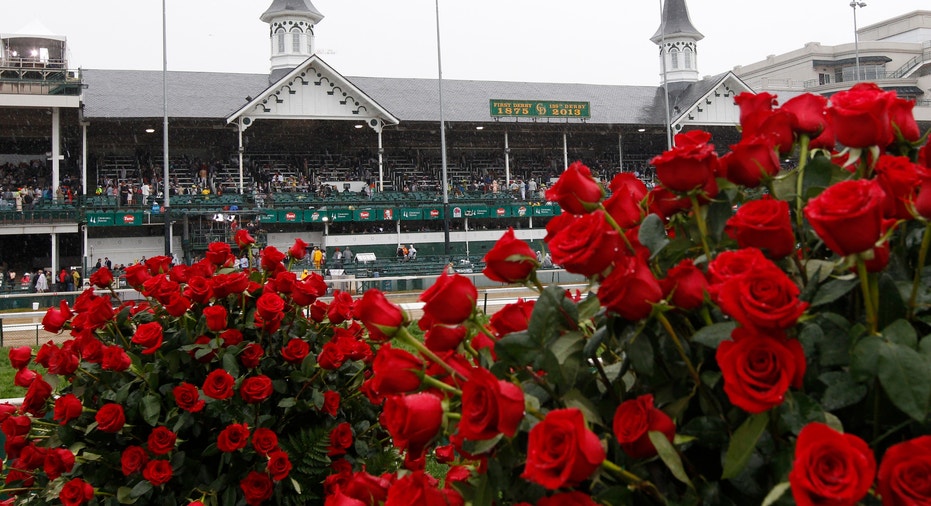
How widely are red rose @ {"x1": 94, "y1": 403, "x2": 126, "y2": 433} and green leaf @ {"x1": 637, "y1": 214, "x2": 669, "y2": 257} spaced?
264 cm

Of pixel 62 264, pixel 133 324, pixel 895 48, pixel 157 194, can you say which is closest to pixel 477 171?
pixel 157 194

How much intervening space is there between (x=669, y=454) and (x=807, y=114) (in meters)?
0.99

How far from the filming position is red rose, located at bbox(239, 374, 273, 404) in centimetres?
348

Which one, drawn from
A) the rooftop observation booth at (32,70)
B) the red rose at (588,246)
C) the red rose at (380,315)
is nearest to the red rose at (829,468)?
the red rose at (588,246)

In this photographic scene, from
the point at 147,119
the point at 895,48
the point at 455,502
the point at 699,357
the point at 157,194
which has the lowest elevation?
the point at 455,502

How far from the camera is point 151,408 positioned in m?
3.45

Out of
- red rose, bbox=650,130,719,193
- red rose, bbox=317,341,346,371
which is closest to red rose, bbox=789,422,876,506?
red rose, bbox=650,130,719,193

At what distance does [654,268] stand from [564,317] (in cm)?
24

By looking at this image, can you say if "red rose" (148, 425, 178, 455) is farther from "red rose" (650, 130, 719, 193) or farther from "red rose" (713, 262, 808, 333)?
"red rose" (713, 262, 808, 333)

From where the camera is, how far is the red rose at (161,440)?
3.36m

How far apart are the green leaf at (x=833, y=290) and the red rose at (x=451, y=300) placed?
2.23ft

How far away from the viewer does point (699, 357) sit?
152cm

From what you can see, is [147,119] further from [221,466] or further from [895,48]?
[895,48]

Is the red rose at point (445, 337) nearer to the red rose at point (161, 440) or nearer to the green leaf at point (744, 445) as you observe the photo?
the green leaf at point (744, 445)
